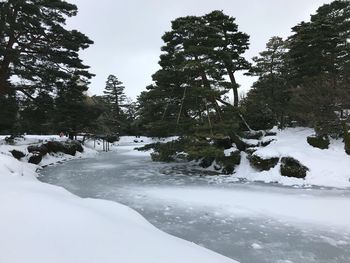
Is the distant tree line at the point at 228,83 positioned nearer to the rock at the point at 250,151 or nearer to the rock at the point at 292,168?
the rock at the point at 250,151

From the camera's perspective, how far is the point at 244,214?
8250 mm

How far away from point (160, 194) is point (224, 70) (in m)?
11.1

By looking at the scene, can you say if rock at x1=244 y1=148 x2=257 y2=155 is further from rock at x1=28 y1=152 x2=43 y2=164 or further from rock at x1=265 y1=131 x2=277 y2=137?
rock at x1=28 y1=152 x2=43 y2=164

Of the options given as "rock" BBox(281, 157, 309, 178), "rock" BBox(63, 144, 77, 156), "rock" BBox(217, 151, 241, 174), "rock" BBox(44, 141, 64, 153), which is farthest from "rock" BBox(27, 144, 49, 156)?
"rock" BBox(281, 157, 309, 178)

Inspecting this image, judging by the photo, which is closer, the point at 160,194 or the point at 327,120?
the point at 160,194

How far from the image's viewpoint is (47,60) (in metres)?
22.5

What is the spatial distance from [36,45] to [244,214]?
20200 millimetres

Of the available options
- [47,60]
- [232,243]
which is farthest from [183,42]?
[232,243]

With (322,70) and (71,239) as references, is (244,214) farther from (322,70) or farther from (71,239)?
(322,70)

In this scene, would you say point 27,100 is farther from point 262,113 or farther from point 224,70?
point 262,113

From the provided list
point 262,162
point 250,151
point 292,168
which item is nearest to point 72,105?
point 250,151

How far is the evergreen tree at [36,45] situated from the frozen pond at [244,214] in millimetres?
10208

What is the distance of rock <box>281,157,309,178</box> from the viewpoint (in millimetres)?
13219

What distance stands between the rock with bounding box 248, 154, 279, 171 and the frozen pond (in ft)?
6.22
